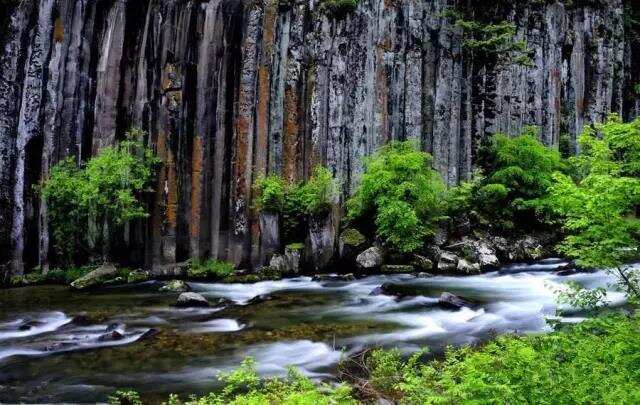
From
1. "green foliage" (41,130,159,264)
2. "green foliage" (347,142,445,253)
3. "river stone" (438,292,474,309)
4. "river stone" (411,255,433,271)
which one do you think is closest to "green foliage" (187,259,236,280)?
"green foliage" (41,130,159,264)

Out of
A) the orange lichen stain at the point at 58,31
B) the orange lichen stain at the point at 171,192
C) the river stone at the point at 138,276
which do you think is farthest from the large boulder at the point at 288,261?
the orange lichen stain at the point at 58,31

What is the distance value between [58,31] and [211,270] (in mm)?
13946

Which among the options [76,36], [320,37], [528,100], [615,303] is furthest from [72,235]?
[528,100]

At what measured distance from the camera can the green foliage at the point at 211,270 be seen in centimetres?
2381

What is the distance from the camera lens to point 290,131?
26297mm

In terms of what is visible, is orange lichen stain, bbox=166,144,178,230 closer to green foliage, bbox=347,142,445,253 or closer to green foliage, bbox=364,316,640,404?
green foliage, bbox=347,142,445,253

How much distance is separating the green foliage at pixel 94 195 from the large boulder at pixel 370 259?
1029 centimetres

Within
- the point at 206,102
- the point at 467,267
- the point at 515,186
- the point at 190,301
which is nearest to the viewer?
the point at 190,301

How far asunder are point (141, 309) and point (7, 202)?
11.9 meters

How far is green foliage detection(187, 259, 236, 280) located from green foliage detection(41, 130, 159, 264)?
11.5ft

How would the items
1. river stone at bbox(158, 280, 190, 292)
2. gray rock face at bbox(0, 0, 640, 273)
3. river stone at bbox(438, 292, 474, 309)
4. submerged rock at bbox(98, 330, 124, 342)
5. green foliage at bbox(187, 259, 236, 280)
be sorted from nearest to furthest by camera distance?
submerged rock at bbox(98, 330, 124, 342) → river stone at bbox(438, 292, 474, 309) → river stone at bbox(158, 280, 190, 292) → green foliage at bbox(187, 259, 236, 280) → gray rock face at bbox(0, 0, 640, 273)

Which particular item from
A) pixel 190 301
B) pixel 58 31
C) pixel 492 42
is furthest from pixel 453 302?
pixel 58 31

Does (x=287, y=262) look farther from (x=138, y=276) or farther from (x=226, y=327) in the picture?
(x=226, y=327)

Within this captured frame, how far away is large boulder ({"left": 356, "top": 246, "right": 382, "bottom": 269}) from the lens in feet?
76.8
